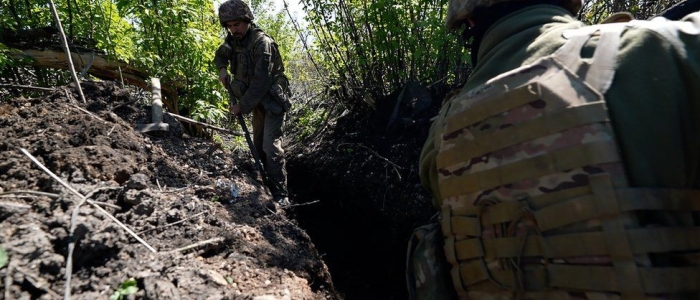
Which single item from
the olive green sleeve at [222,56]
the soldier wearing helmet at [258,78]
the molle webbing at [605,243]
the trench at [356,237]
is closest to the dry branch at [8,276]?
the molle webbing at [605,243]

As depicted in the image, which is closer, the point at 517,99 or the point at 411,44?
the point at 517,99

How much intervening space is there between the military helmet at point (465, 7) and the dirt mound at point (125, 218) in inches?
65.1

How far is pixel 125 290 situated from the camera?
1.89 meters

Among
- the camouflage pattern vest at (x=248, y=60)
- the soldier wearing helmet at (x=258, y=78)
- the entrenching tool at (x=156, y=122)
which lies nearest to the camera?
the entrenching tool at (x=156, y=122)

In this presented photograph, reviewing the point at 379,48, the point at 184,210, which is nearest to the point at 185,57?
the point at 379,48

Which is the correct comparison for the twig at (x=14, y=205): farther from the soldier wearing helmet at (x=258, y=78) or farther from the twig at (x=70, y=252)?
the soldier wearing helmet at (x=258, y=78)

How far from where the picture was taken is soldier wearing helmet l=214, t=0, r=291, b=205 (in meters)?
4.61

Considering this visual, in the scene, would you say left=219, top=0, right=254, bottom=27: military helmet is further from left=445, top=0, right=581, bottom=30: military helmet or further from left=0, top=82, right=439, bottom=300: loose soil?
left=445, top=0, right=581, bottom=30: military helmet

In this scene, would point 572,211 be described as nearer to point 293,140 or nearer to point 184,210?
point 184,210

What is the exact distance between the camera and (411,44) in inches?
205

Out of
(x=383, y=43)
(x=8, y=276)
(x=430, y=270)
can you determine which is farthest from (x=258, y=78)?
(x=430, y=270)

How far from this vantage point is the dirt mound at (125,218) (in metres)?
1.95

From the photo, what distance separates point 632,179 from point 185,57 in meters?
5.01

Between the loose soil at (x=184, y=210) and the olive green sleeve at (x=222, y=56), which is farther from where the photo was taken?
the olive green sleeve at (x=222, y=56)
